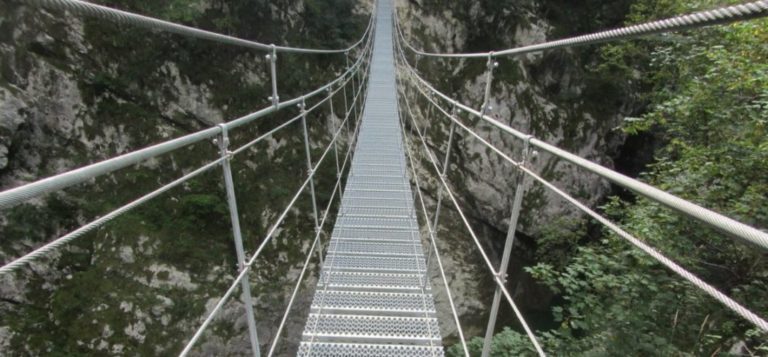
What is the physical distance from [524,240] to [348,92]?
4234 millimetres

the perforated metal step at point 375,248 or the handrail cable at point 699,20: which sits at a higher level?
the handrail cable at point 699,20

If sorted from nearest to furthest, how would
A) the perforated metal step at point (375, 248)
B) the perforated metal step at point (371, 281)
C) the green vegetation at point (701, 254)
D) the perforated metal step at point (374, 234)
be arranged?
1. the perforated metal step at point (371, 281)
2. the perforated metal step at point (375, 248)
3. the green vegetation at point (701, 254)
4. the perforated metal step at point (374, 234)

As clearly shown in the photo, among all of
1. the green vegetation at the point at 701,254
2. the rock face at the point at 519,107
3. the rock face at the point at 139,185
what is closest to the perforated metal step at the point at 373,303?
Result: the green vegetation at the point at 701,254

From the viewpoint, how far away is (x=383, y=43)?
Result: 32.0ft

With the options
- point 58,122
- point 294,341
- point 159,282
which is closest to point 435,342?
point 294,341

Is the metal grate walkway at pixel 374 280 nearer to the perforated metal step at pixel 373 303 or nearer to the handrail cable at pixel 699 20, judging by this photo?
the perforated metal step at pixel 373 303

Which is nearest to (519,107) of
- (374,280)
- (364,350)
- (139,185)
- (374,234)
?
(374,234)

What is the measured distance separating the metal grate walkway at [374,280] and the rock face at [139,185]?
835 millimetres

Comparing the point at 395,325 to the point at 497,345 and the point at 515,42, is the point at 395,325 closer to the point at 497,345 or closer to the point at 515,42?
the point at 497,345

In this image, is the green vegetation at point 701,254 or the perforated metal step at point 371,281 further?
the green vegetation at point 701,254

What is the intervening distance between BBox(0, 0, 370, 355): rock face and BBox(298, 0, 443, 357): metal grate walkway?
2.74ft

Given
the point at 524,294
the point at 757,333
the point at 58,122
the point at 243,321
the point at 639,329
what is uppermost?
the point at 58,122

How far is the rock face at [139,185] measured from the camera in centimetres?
430

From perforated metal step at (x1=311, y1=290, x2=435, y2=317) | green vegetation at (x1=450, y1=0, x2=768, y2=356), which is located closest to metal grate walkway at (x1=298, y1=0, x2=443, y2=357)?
perforated metal step at (x1=311, y1=290, x2=435, y2=317)
